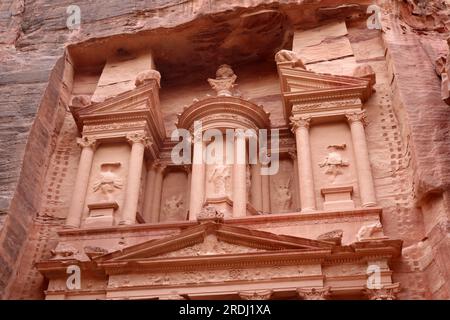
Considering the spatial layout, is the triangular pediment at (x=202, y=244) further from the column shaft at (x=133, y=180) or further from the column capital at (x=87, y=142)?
the column capital at (x=87, y=142)

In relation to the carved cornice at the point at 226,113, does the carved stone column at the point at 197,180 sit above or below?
below

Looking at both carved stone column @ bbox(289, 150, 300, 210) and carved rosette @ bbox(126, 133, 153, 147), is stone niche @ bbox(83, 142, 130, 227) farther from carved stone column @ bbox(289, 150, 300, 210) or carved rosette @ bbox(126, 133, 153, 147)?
carved stone column @ bbox(289, 150, 300, 210)

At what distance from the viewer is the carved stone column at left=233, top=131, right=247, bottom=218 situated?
1119 centimetres

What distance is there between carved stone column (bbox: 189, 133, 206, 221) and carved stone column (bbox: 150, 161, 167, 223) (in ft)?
4.16

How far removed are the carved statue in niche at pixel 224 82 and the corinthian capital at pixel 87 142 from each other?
9.14ft

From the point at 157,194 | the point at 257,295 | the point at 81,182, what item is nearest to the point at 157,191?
the point at 157,194

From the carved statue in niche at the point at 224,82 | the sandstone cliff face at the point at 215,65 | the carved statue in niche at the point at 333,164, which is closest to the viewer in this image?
the sandstone cliff face at the point at 215,65

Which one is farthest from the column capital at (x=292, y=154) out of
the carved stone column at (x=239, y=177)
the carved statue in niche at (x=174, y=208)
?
the carved statue in niche at (x=174, y=208)

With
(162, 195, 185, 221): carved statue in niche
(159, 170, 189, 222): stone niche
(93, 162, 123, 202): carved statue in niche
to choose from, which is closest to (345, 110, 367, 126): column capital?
(159, 170, 189, 222): stone niche

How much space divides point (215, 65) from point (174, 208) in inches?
162

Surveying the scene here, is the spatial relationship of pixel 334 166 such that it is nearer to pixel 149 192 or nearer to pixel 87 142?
pixel 149 192

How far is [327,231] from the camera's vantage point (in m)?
10.2

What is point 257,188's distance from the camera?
40.6 feet

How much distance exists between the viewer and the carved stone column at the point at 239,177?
11.2 metres
